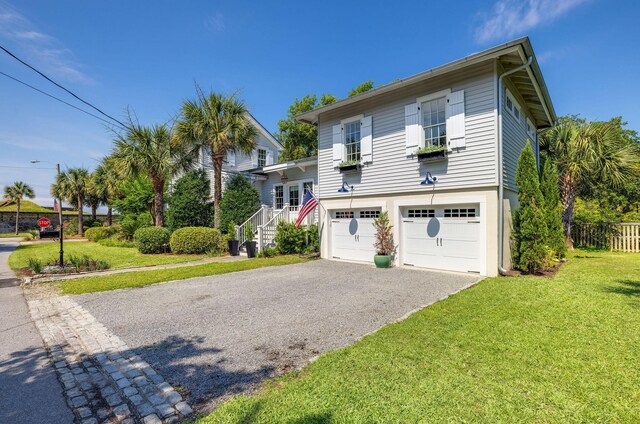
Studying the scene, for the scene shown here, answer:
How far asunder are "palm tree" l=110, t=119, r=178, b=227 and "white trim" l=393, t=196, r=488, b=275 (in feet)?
41.6

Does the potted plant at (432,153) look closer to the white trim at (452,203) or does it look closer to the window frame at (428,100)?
the window frame at (428,100)

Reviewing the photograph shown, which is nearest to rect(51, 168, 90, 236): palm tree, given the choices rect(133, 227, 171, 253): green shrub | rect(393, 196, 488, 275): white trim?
rect(133, 227, 171, 253): green shrub

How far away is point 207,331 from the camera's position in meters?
4.43

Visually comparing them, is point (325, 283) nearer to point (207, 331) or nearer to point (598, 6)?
point (207, 331)

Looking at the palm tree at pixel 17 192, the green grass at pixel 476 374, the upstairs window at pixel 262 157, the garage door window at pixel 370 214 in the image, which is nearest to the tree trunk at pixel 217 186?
the upstairs window at pixel 262 157

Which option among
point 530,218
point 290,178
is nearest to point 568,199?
point 530,218

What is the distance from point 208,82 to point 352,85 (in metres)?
13.8

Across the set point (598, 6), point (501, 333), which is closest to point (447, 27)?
point (598, 6)

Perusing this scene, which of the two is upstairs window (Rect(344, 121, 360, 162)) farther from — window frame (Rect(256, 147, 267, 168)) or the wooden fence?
the wooden fence

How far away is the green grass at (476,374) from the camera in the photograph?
238 centimetres

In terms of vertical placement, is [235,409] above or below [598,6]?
below

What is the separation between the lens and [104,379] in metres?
3.13

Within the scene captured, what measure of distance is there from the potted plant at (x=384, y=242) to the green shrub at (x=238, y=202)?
7.68 meters

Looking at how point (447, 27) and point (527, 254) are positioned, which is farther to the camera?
point (447, 27)
